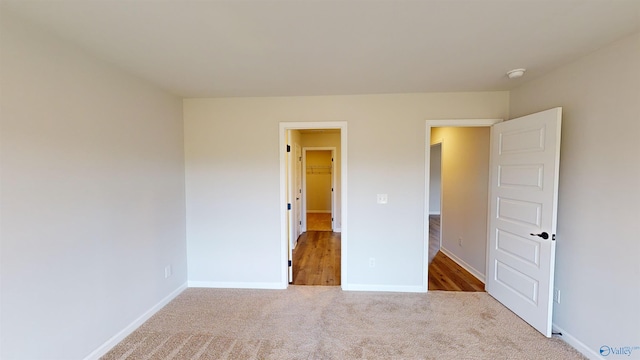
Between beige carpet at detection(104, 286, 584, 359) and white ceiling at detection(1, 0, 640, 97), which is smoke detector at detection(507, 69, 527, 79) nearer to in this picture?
white ceiling at detection(1, 0, 640, 97)

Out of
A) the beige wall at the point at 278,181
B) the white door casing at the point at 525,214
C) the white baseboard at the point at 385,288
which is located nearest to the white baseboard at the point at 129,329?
the beige wall at the point at 278,181

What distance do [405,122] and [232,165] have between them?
211 cm

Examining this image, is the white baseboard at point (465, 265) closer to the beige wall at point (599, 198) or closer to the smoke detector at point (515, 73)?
the beige wall at point (599, 198)

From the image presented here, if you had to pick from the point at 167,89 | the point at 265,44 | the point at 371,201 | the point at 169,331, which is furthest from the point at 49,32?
the point at 371,201

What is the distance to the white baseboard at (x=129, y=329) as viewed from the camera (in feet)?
6.35

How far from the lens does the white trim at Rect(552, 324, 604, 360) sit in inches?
73.8

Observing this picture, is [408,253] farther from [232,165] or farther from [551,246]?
[232,165]

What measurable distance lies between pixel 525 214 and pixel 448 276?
146 centimetres

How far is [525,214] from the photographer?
232 cm

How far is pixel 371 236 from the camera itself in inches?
118

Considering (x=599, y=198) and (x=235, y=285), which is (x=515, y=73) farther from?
(x=235, y=285)

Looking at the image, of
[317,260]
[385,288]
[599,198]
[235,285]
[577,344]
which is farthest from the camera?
[317,260]

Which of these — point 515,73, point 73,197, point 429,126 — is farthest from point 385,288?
point 73,197

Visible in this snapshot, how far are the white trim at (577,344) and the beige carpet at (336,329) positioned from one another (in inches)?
2.3
